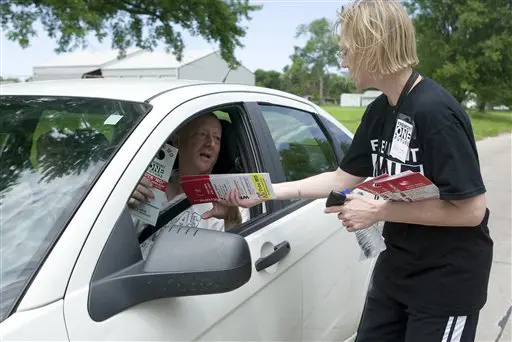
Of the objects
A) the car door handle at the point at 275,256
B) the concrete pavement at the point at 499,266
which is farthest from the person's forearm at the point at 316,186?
the concrete pavement at the point at 499,266

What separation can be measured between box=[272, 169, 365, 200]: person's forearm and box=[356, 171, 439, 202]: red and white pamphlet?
1.66ft

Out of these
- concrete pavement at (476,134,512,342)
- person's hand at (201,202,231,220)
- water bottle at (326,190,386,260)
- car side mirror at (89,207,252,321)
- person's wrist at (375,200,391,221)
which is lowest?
concrete pavement at (476,134,512,342)

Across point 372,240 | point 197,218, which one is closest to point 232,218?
point 197,218

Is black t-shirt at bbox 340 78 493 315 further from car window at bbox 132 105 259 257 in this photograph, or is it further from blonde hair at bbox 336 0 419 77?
car window at bbox 132 105 259 257

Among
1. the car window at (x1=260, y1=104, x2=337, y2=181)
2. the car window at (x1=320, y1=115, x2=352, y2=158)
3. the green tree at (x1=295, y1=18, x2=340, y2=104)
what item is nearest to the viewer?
the car window at (x1=260, y1=104, x2=337, y2=181)

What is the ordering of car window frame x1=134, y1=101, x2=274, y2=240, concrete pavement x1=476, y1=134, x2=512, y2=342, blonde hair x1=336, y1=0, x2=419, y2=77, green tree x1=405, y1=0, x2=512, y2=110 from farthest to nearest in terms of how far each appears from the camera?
green tree x1=405, y1=0, x2=512, y2=110
concrete pavement x1=476, y1=134, x2=512, y2=342
car window frame x1=134, y1=101, x2=274, y2=240
blonde hair x1=336, y1=0, x2=419, y2=77

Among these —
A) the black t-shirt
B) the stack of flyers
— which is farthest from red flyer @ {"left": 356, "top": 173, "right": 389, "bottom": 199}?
the stack of flyers

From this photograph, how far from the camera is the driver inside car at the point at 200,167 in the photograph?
6.97ft

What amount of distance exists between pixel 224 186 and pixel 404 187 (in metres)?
0.73

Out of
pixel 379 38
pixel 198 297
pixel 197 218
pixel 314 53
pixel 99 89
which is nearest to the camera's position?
pixel 198 297

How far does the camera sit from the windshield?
1.27 m

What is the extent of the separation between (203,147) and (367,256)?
985 millimetres

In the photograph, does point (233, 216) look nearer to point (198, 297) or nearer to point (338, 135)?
point (198, 297)

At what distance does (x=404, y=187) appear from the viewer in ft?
5.03
